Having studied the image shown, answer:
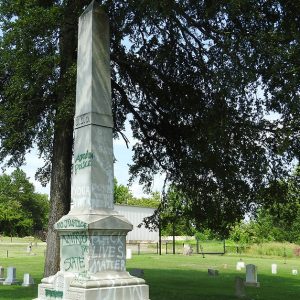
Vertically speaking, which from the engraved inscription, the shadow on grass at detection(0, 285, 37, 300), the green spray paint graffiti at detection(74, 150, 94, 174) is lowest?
the shadow on grass at detection(0, 285, 37, 300)

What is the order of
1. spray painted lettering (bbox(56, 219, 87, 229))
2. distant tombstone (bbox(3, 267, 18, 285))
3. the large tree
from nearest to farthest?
1. spray painted lettering (bbox(56, 219, 87, 229))
2. the large tree
3. distant tombstone (bbox(3, 267, 18, 285))

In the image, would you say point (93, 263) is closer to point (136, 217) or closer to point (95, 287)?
point (95, 287)

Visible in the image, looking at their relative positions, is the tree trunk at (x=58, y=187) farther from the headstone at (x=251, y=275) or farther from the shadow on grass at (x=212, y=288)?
the headstone at (x=251, y=275)

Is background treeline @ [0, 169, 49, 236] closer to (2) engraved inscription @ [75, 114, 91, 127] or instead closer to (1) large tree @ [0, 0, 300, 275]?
(1) large tree @ [0, 0, 300, 275]

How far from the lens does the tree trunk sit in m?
13.9

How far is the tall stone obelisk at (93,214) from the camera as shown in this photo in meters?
7.65

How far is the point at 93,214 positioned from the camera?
26.0ft

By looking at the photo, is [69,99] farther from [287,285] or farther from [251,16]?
[287,285]

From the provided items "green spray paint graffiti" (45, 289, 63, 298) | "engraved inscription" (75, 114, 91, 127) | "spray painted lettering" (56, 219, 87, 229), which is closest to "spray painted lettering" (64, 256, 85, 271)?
"green spray paint graffiti" (45, 289, 63, 298)

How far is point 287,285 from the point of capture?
19.2 m

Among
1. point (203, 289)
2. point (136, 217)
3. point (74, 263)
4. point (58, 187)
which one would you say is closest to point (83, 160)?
point (74, 263)

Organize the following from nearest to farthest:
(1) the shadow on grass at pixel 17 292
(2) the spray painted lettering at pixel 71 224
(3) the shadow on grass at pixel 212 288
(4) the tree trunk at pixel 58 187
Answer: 1. (2) the spray painted lettering at pixel 71 224
2. (1) the shadow on grass at pixel 17 292
3. (4) the tree trunk at pixel 58 187
4. (3) the shadow on grass at pixel 212 288

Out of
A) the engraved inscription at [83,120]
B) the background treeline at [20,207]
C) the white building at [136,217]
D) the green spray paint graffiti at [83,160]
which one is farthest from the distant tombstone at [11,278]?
the background treeline at [20,207]

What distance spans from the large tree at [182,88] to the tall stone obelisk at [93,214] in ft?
8.11
